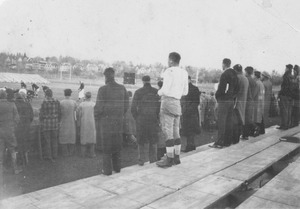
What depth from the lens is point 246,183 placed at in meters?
3.73

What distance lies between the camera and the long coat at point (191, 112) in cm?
625

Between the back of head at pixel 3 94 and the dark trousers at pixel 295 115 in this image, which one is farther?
the dark trousers at pixel 295 115

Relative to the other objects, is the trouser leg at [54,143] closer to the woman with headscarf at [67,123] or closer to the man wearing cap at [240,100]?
the woman with headscarf at [67,123]

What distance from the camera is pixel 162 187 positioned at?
3422mm

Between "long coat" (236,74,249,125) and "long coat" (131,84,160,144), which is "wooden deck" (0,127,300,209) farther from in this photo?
"long coat" (236,74,249,125)

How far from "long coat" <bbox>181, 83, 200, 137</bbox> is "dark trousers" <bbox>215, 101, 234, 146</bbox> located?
1.76ft

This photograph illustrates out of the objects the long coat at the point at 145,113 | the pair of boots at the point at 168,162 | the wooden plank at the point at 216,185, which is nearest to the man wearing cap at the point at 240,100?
the long coat at the point at 145,113

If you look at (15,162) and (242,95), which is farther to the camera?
(242,95)

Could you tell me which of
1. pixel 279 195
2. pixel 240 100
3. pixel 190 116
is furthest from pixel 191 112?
pixel 279 195

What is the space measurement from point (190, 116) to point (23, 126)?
346 centimetres

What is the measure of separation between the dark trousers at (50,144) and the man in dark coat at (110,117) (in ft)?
8.08

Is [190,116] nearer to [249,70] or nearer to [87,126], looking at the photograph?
[249,70]

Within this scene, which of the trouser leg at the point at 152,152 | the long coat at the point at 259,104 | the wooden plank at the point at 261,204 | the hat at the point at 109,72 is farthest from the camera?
the long coat at the point at 259,104

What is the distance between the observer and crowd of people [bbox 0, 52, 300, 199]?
4418 millimetres
